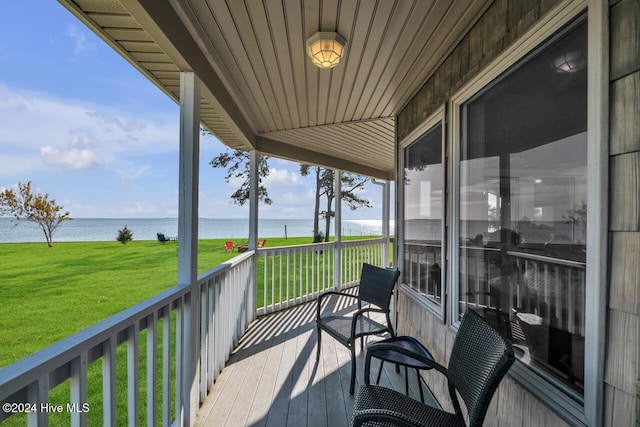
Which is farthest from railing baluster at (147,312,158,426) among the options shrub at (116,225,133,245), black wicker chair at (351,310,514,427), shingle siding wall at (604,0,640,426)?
shrub at (116,225,133,245)

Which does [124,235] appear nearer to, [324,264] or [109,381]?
[109,381]

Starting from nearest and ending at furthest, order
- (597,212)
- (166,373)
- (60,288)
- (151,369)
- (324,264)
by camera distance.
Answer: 1. (597,212)
2. (151,369)
3. (166,373)
4. (60,288)
5. (324,264)

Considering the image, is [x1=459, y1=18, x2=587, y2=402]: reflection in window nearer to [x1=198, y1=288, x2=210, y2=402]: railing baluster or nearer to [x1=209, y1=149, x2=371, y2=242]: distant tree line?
[x1=198, y1=288, x2=210, y2=402]: railing baluster

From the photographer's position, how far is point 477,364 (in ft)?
4.08

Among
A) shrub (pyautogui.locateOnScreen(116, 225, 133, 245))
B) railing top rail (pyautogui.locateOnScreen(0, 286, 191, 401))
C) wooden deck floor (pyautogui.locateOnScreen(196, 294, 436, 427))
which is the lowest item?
wooden deck floor (pyautogui.locateOnScreen(196, 294, 436, 427))

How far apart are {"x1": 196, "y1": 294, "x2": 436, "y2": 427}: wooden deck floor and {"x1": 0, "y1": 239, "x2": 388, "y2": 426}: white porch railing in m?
0.17

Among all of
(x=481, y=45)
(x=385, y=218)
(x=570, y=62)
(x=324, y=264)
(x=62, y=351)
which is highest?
(x=481, y=45)

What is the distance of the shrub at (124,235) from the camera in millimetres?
3202

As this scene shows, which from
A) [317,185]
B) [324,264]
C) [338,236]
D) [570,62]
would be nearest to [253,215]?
[324,264]

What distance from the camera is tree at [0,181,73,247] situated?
1349mm

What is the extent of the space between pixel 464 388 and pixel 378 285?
1435 millimetres

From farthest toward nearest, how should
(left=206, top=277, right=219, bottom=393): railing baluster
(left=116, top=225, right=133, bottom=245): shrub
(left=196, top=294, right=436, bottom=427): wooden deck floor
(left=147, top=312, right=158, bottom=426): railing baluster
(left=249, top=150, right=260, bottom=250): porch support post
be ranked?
(left=249, top=150, right=260, bottom=250): porch support post
(left=116, top=225, right=133, bottom=245): shrub
(left=206, top=277, right=219, bottom=393): railing baluster
(left=196, top=294, right=436, bottom=427): wooden deck floor
(left=147, top=312, right=158, bottom=426): railing baluster

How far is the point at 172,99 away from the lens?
8.63 feet

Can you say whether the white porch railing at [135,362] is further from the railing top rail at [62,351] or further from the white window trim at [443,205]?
the white window trim at [443,205]
